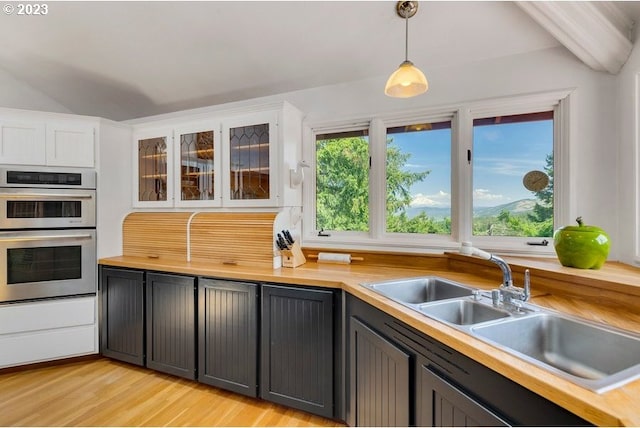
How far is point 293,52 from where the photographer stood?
2.26 metres

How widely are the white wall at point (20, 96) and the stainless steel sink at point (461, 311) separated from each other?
393 centimetres

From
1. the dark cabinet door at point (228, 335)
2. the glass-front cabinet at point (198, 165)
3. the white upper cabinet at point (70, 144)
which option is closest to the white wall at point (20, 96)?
the white upper cabinet at point (70, 144)

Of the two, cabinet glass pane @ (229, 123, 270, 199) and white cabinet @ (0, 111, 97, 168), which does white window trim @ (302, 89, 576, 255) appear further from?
white cabinet @ (0, 111, 97, 168)

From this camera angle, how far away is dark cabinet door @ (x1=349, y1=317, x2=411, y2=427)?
1.31 m

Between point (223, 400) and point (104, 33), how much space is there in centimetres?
280

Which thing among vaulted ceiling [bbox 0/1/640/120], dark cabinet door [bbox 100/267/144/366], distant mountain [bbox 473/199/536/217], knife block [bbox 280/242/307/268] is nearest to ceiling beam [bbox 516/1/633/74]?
vaulted ceiling [bbox 0/1/640/120]

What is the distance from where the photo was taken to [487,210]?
2.20 metres

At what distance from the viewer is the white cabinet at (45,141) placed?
7.93 ft

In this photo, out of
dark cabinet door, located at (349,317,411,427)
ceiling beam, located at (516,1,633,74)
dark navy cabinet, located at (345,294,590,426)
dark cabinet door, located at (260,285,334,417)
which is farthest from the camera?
dark cabinet door, located at (260,285,334,417)

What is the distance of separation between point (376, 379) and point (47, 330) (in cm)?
268

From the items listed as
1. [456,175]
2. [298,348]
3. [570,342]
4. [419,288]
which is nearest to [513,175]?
[456,175]

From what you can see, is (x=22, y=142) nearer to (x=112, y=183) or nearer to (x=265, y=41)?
(x=112, y=183)

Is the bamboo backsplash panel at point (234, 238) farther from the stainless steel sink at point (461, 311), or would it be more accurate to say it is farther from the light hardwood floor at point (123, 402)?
the stainless steel sink at point (461, 311)

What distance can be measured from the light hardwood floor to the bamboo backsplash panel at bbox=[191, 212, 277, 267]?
0.95 meters
